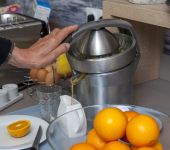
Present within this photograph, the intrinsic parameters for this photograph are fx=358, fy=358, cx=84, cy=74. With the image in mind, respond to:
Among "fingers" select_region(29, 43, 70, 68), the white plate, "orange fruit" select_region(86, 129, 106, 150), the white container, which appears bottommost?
the white plate

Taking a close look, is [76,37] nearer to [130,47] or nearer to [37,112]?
[130,47]

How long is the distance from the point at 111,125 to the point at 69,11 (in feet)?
3.20

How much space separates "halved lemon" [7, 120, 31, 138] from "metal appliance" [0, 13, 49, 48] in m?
0.46

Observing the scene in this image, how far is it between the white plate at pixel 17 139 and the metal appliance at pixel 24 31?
0.41 meters

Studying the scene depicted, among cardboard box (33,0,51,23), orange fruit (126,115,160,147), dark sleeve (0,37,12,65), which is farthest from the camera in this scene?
cardboard box (33,0,51,23)

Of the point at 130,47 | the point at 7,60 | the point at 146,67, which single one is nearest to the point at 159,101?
the point at 146,67

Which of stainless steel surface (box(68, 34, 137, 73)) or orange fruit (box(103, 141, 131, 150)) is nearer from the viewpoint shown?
orange fruit (box(103, 141, 131, 150))

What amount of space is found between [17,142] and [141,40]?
53 cm

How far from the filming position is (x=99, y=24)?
892mm

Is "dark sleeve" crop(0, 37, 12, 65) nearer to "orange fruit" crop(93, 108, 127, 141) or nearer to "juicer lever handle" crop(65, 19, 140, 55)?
"juicer lever handle" crop(65, 19, 140, 55)

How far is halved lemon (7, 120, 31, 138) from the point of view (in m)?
0.92

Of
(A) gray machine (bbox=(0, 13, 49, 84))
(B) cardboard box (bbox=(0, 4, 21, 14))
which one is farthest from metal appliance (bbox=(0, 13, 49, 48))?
(B) cardboard box (bbox=(0, 4, 21, 14))

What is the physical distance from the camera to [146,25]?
116cm

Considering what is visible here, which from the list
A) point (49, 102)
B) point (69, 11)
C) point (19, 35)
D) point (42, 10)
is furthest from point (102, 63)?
point (42, 10)
